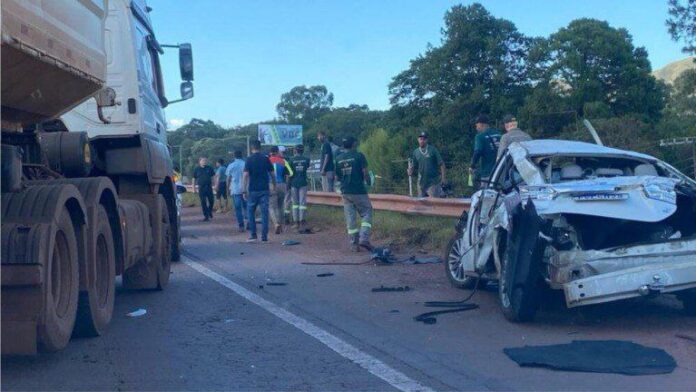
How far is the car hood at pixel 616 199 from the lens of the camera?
7.22m

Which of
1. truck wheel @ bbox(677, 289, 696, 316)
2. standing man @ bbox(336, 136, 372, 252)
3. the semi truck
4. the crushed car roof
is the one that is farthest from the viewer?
standing man @ bbox(336, 136, 372, 252)

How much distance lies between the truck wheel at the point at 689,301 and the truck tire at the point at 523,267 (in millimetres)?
1291

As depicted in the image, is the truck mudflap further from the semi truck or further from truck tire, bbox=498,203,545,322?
the semi truck

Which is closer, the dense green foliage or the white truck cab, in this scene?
the white truck cab

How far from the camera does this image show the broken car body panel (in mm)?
7086

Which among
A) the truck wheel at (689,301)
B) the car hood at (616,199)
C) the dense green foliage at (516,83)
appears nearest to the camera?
the car hood at (616,199)

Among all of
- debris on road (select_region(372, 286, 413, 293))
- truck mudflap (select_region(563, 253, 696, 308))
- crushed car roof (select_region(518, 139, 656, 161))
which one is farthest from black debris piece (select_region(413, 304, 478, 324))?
crushed car roof (select_region(518, 139, 656, 161))

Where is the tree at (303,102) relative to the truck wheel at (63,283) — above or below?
above

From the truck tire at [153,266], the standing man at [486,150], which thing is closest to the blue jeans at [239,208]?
the standing man at [486,150]

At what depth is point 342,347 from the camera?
275 inches

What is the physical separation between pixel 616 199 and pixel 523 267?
3.15ft

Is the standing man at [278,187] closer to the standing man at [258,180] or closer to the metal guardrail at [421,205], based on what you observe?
the standing man at [258,180]

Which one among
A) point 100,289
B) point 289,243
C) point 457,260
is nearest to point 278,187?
point 289,243

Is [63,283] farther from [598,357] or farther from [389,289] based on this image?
[389,289]
